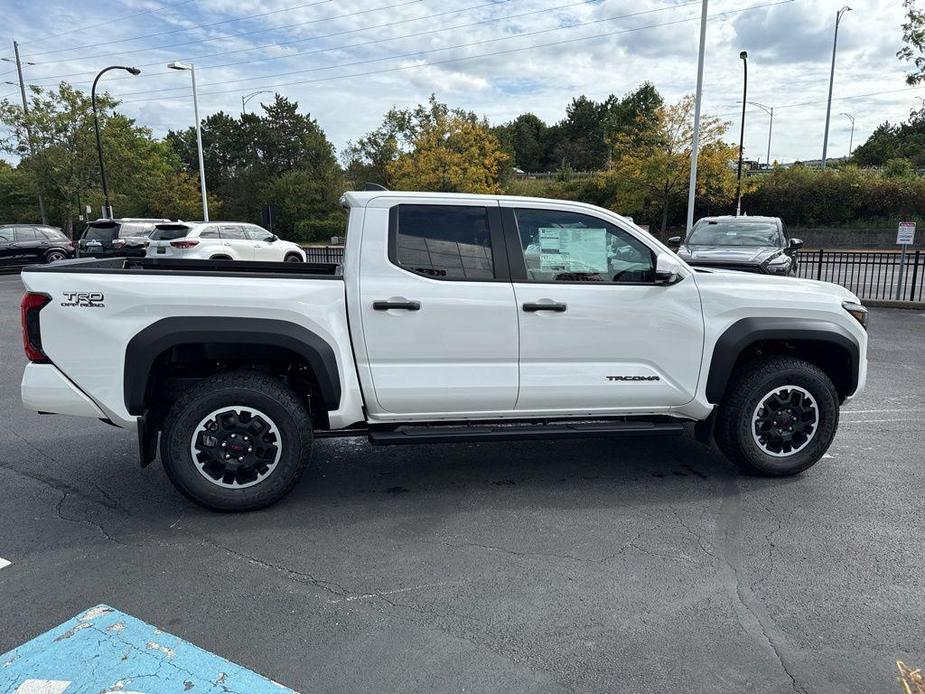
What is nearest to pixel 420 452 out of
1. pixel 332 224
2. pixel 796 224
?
pixel 796 224

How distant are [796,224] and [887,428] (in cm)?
3894

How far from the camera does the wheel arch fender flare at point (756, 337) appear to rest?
4.38 metres

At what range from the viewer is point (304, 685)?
2.54 metres

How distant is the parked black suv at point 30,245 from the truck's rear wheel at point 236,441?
21.6 meters

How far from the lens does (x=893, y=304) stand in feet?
44.5

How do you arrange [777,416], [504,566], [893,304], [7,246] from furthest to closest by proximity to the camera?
[7,246], [893,304], [777,416], [504,566]

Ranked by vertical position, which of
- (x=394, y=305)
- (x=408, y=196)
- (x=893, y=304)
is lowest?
(x=893, y=304)

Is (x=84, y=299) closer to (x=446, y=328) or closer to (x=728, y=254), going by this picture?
(x=446, y=328)

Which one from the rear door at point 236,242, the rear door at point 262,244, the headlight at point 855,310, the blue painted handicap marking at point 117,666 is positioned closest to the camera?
the blue painted handicap marking at point 117,666

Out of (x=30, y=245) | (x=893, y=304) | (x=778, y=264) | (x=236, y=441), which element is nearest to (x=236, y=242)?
(x=30, y=245)

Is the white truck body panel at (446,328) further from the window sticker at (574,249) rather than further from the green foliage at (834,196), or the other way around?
the green foliage at (834,196)

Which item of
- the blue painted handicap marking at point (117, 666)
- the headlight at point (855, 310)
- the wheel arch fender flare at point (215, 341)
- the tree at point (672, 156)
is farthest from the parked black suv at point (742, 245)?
the tree at point (672, 156)

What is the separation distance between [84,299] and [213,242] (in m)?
14.2

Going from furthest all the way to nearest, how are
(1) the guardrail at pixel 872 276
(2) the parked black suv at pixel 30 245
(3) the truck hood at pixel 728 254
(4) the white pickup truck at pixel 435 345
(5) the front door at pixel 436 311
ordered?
(2) the parked black suv at pixel 30 245 → (1) the guardrail at pixel 872 276 → (3) the truck hood at pixel 728 254 → (5) the front door at pixel 436 311 → (4) the white pickup truck at pixel 435 345
